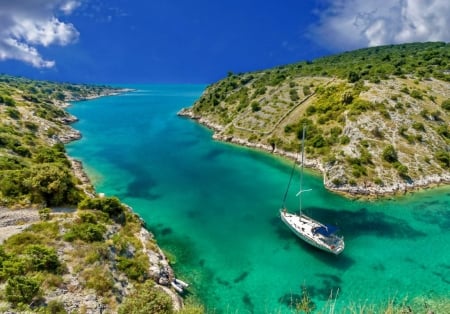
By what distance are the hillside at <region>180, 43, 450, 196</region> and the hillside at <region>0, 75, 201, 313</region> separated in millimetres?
36410

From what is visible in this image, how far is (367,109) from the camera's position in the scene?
69.8m

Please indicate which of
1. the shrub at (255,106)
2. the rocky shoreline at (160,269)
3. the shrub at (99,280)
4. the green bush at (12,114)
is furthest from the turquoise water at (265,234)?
the shrub at (255,106)

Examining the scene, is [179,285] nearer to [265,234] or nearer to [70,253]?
[70,253]

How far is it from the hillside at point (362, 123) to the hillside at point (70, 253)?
119 ft

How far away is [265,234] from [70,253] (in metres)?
23.2

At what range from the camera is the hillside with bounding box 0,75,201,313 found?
21.3 metres

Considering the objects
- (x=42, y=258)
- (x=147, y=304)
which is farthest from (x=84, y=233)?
(x=147, y=304)

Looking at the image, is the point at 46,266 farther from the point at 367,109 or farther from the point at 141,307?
the point at 367,109

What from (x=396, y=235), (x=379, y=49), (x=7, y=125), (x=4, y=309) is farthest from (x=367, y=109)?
(x=379, y=49)

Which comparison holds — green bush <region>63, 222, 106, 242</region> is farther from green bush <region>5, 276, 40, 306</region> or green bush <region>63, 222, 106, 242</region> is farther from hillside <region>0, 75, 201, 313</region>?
green bush <region>5, 276, 40, 306</region>

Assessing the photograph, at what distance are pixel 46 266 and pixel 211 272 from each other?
15618mm

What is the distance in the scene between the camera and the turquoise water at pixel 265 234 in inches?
1172

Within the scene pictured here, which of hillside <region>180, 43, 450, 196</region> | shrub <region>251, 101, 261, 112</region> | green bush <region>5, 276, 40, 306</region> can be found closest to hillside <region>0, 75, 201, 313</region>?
green bush <region>5, 276, 40, 306</region>

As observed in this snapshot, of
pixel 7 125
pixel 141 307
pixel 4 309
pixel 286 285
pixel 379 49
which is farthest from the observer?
pixel 379 49
